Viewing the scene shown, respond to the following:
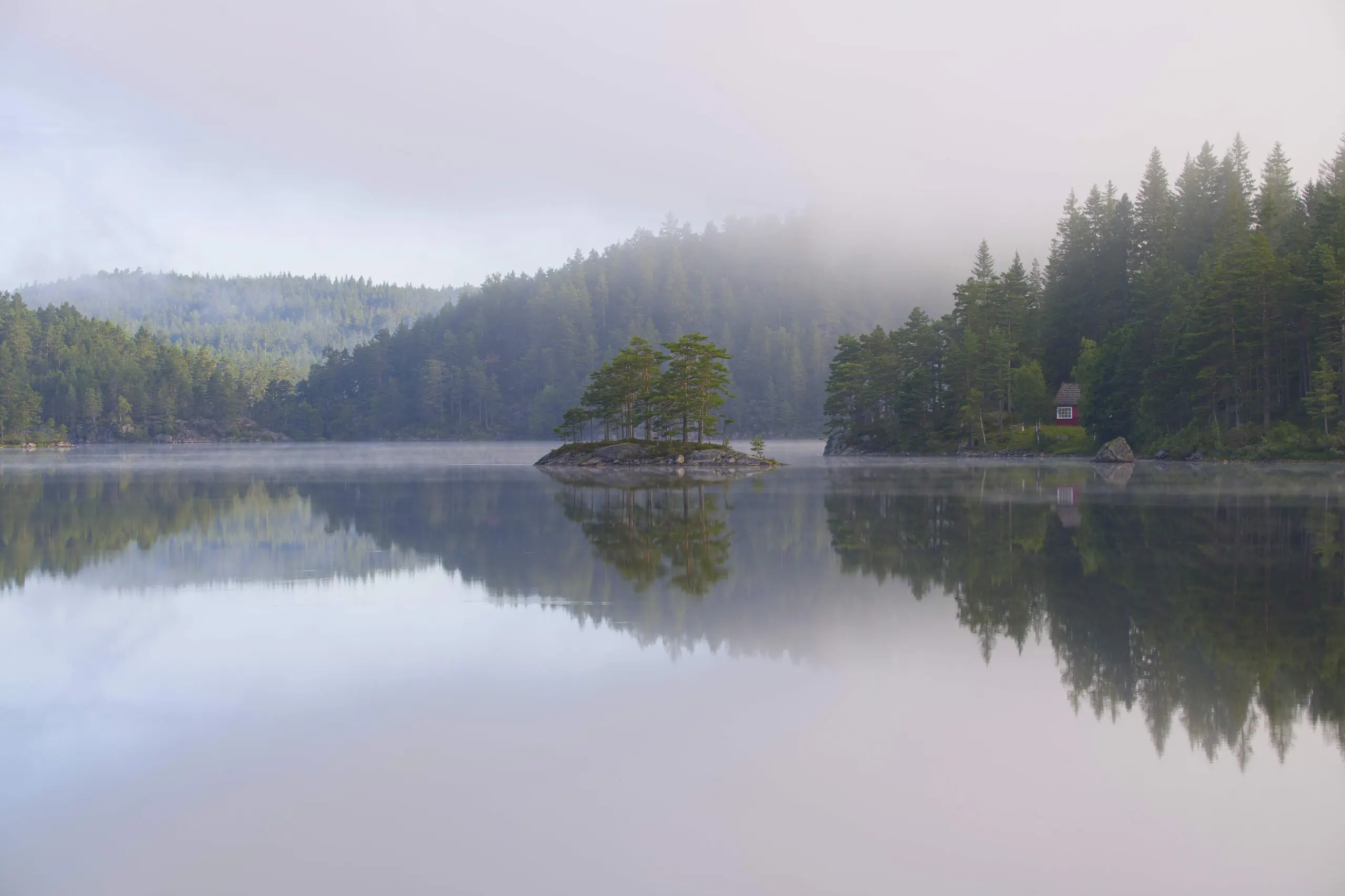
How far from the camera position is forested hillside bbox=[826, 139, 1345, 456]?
188ft

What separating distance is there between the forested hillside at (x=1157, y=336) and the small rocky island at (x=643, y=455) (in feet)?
81.3

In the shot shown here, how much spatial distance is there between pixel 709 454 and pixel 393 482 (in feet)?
76.8

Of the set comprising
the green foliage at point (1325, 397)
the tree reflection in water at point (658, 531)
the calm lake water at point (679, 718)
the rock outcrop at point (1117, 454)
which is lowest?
the calm lake water at point (679, 718)

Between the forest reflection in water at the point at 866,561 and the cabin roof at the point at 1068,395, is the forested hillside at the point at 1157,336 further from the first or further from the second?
the forest reflection in water at the point at 866,561

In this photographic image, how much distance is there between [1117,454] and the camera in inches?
2357

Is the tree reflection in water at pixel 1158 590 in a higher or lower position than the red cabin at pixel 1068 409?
lower

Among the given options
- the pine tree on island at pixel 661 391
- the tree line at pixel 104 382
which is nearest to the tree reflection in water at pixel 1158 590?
the pine tree on island at pixel 661 391

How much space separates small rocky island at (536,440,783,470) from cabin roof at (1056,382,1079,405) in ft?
99.9

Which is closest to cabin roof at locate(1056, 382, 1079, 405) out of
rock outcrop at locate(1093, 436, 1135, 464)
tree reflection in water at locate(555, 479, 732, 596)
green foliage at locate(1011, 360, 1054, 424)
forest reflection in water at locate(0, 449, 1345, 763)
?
green foliage at locate(1011, 360, 1054, 424)

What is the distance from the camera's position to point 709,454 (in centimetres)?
6328

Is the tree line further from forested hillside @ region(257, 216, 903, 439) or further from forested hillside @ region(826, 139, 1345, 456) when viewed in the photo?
forested hillside @ region(826, 139, 1345, 456)

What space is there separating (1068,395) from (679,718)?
261 feet

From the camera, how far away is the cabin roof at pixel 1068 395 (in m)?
81.1

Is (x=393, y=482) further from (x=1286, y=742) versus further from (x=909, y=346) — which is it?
(x=909, y=346)
